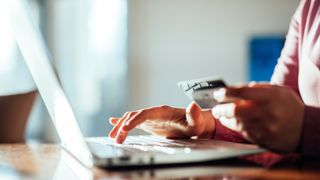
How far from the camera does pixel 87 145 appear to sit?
2.07 ft

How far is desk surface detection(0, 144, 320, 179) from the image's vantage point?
542mm

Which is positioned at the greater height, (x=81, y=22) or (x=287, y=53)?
(x=287, y=53)

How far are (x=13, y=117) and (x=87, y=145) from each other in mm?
863

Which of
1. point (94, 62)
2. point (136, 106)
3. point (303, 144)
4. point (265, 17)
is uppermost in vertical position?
point (303, 144)

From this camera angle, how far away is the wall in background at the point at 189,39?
402 centimetres

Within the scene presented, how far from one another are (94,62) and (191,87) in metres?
3.40

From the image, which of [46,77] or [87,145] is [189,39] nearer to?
[46,77]

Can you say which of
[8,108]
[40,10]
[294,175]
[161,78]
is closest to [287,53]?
[294,175]

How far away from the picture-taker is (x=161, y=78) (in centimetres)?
403

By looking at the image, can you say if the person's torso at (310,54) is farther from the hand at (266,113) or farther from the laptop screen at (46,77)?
the laptop screen at (46,77)

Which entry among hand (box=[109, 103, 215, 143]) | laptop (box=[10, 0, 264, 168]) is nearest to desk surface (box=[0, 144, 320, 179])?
laptop (box=[10, 0, 264, 168])

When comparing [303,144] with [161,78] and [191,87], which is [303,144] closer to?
[191,87]

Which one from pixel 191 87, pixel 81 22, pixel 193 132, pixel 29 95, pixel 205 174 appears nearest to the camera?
pixel 205 174

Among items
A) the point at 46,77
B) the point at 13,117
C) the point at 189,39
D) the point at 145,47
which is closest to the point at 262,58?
the point at 189,39
